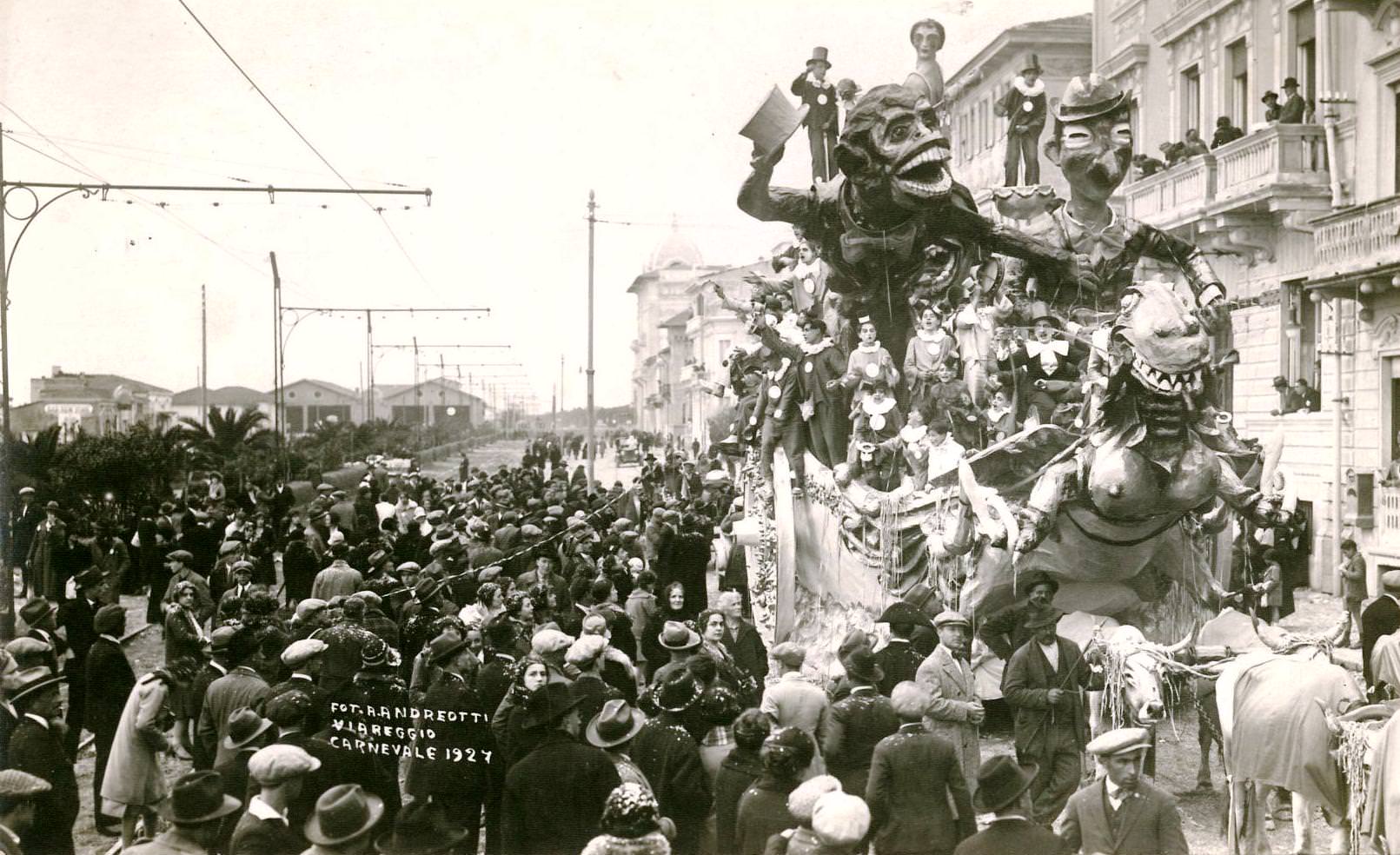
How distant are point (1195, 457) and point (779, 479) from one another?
14.9ft

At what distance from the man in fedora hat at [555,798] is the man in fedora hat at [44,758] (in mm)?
2336

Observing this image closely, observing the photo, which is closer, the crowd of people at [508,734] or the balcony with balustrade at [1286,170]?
the crowd of people at [508,734]

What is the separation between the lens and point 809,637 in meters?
12.6

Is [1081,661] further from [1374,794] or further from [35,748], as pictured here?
[35,748]

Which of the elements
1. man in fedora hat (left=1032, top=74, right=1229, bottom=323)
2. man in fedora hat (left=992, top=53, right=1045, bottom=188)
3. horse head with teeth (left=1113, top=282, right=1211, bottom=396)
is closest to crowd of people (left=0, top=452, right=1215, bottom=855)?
horse head with teeth (left=1113, top=282, right=1211, bottom=396)

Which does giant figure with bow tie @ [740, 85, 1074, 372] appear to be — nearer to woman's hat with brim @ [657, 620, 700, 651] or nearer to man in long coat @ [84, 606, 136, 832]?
woman's hat with brim @ [657, 620, 700, 651]

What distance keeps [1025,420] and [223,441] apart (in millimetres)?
27806

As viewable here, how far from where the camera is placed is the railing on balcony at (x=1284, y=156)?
19.8 meters

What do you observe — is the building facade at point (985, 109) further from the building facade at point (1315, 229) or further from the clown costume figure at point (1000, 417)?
the clown costume figure at point (1000, 417)

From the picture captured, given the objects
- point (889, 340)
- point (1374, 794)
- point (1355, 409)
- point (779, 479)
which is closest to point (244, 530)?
point (779, 479)

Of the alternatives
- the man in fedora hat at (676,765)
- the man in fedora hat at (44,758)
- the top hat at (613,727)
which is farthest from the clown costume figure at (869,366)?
the man in fedora hat at (44,758)

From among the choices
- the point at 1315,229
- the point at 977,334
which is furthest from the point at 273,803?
the point at 1315,229

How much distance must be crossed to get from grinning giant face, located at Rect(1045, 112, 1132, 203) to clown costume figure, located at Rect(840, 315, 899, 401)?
2085 mm

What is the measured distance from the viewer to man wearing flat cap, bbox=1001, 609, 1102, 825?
A: 7664 mm
